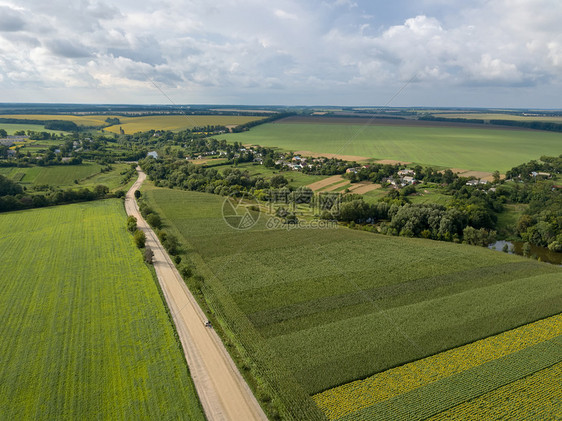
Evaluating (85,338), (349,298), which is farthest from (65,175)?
(349,298)

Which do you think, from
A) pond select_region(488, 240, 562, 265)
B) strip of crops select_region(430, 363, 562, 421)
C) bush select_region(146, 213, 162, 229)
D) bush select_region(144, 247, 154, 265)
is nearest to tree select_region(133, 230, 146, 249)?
bush select_region(144, 247, 154, 265)

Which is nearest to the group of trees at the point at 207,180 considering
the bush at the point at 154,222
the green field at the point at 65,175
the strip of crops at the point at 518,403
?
the green field at the point at 65,175

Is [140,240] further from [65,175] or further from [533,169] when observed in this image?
[533,169]

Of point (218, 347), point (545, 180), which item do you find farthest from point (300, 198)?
point (545, 180)

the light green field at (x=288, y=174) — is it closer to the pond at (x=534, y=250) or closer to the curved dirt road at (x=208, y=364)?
the pond at (x=534, y=250)
